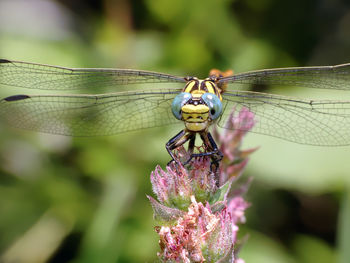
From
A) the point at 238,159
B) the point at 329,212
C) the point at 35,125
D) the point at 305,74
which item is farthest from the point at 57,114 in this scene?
the point at 329,212

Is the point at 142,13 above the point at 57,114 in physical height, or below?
above

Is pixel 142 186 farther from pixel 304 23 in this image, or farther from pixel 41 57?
pixel 304 23

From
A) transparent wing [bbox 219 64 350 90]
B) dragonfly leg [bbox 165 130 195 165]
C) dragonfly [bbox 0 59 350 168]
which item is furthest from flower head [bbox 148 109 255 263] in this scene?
transparent wing [bbox 219 64 350 90]

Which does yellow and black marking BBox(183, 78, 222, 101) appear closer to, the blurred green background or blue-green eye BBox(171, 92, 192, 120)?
blue-green eye BBox(171, 92, 192, 120)

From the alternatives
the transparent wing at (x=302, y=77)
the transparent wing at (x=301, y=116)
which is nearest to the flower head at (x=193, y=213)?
the transparent wing at (x=301, y=116)

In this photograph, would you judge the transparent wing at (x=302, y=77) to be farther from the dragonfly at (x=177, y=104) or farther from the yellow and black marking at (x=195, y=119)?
the yellow and black marking at (x=195, y=119)

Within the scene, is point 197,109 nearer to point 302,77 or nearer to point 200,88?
point 200,88
